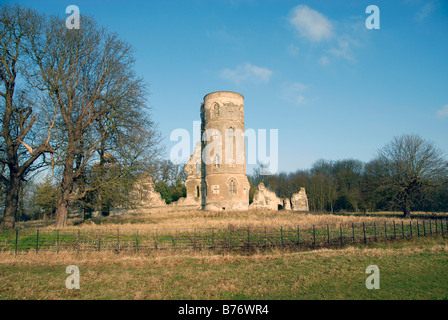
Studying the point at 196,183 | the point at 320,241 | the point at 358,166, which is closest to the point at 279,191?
the point at 358,166

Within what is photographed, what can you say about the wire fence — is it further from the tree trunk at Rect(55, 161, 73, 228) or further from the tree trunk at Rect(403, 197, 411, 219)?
the tree trunk at Rect(403, 197, 411, 219)

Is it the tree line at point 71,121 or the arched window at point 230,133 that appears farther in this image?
the arched window at point 230,133

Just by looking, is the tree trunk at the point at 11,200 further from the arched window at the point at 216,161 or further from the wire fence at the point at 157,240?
the arched window at the point at 216,161

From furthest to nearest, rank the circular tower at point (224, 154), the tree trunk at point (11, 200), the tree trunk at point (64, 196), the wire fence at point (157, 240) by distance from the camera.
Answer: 1. the circular tower at point (224, 154)
2. the tree trunk at point (64, 196)
3. the tree trunk at point (11, 200)
4. the wire fence at point (157, 240)

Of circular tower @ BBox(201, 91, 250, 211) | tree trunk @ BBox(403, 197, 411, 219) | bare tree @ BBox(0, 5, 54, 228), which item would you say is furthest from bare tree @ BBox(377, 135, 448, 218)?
bare tree @ BBox(0, 5, 54, 228)

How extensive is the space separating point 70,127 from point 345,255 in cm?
1691

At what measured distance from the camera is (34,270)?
10.7 meters

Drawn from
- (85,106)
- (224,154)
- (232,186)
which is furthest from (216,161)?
(85,106)

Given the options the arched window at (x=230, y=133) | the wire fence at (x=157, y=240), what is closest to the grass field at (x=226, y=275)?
the wire fence at (x=157, y=240)

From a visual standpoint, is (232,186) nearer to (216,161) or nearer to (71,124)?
(216,161)

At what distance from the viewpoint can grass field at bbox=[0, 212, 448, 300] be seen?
766 centimetres

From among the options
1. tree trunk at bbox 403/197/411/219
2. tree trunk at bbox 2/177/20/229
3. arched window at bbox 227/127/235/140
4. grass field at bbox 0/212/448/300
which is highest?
arched window at bbox 227/127/235/140

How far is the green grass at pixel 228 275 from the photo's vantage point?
25.2ft
